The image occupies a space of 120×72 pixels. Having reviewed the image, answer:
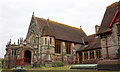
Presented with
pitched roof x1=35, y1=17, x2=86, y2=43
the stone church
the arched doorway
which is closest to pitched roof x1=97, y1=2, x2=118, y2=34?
the stone church

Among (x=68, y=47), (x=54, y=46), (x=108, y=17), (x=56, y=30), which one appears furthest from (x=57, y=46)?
(x=108, y=17)

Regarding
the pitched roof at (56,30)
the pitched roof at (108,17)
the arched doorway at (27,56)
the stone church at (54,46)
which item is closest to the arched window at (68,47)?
the stone church at (54,46)

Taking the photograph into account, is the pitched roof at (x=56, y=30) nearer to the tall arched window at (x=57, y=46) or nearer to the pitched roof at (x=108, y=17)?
the tall arched window at (x=57, y=46)

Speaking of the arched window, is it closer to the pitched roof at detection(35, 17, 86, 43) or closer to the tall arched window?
the pitched roof at detection(35, 17, 86, 43)

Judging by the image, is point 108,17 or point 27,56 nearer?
point 108,17

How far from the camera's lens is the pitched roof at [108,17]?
21.4 m

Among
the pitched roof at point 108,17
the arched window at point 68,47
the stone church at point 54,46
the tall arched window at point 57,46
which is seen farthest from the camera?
the arched window at point 68,47

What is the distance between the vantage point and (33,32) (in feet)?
105

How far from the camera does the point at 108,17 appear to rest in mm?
22438

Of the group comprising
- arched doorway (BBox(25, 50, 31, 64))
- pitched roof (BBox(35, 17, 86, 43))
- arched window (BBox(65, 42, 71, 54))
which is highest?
pitched roof (BBox(35, 17, 86, 43))

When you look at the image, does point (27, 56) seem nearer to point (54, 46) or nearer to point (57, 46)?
point (54, 46)

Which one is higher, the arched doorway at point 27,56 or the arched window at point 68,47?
the arched window at point 68,47

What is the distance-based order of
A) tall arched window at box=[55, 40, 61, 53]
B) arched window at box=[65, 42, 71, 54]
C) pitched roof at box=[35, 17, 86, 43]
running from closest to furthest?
pitched roof at box=[35, 17, 86, 43] < tall arched window at box=[55, 40, 61, 53] < arched window at box=[65, 42, 71, 54]

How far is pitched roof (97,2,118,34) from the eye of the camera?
21.4m
